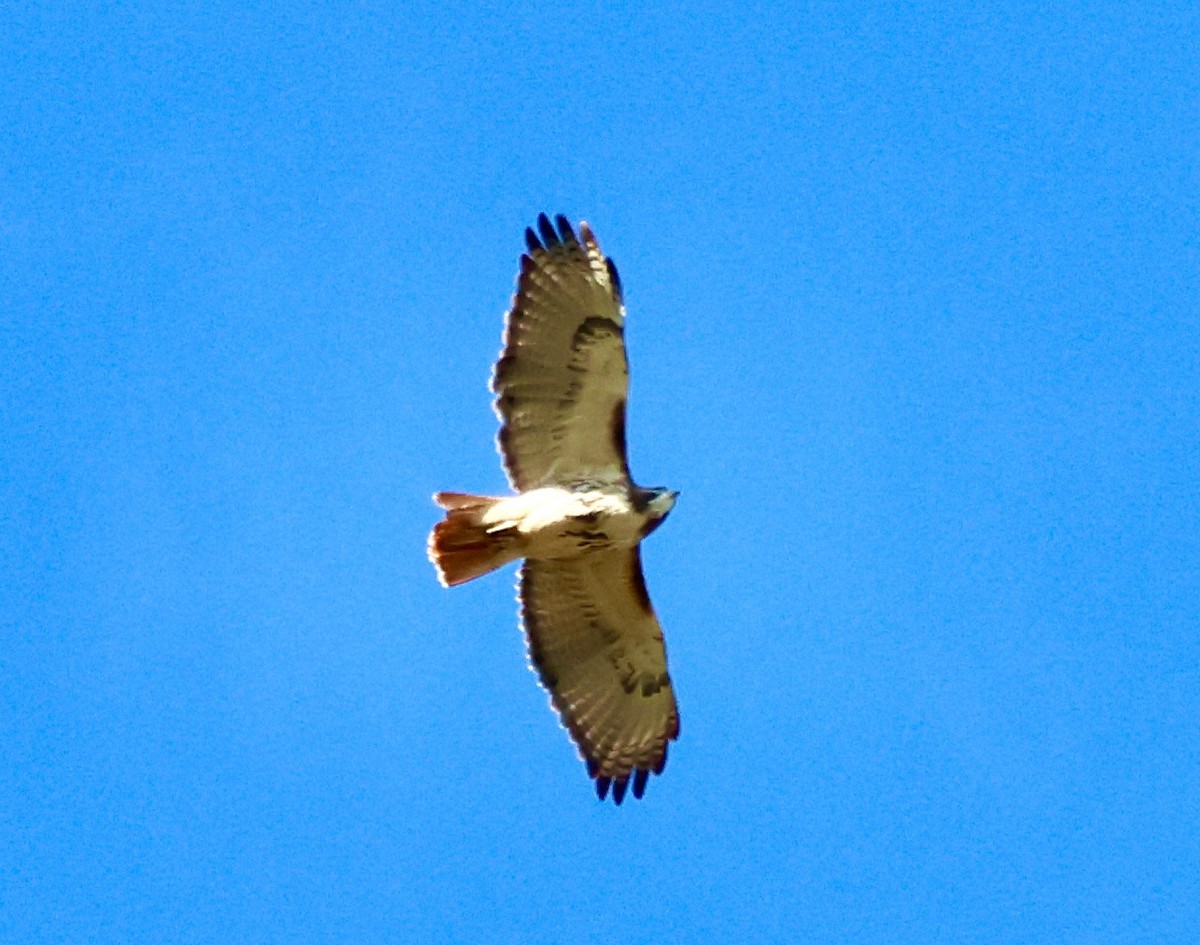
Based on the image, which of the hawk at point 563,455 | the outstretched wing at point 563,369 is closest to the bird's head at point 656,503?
the hawk at point 563,455

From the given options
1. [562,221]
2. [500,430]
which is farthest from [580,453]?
[562,221]

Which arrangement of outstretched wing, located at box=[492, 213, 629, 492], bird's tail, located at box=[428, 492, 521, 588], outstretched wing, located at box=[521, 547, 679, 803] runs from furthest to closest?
1. outstretched wing, located at box=[521, 547, 679, 803]
2. outstretched wing, located at box=[492, 213, 629, 492]
3. bird's tail, located at box=[428, 492, 521, 588]

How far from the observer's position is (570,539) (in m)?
12.4

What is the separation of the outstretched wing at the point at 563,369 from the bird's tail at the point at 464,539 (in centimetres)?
47

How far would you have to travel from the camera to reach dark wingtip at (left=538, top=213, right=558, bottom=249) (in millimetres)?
12336

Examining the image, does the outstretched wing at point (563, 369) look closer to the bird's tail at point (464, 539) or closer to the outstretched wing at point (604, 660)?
the bird's tail at point (464, 539)

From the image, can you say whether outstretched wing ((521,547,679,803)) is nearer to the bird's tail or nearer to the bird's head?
the bird's head

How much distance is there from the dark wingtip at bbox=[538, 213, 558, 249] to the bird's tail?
5.23 feet

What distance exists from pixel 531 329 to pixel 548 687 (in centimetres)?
248

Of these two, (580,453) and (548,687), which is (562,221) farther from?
(548,687)

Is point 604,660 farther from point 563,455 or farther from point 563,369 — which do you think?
point 563,369

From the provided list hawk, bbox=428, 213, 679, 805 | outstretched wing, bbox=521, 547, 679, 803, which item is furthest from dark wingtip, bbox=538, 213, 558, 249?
outstretched wing, bbox=521, 547, 679, 803

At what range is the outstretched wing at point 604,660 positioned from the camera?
12961 millimetres

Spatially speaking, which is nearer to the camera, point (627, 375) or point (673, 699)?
point (627, 375)
